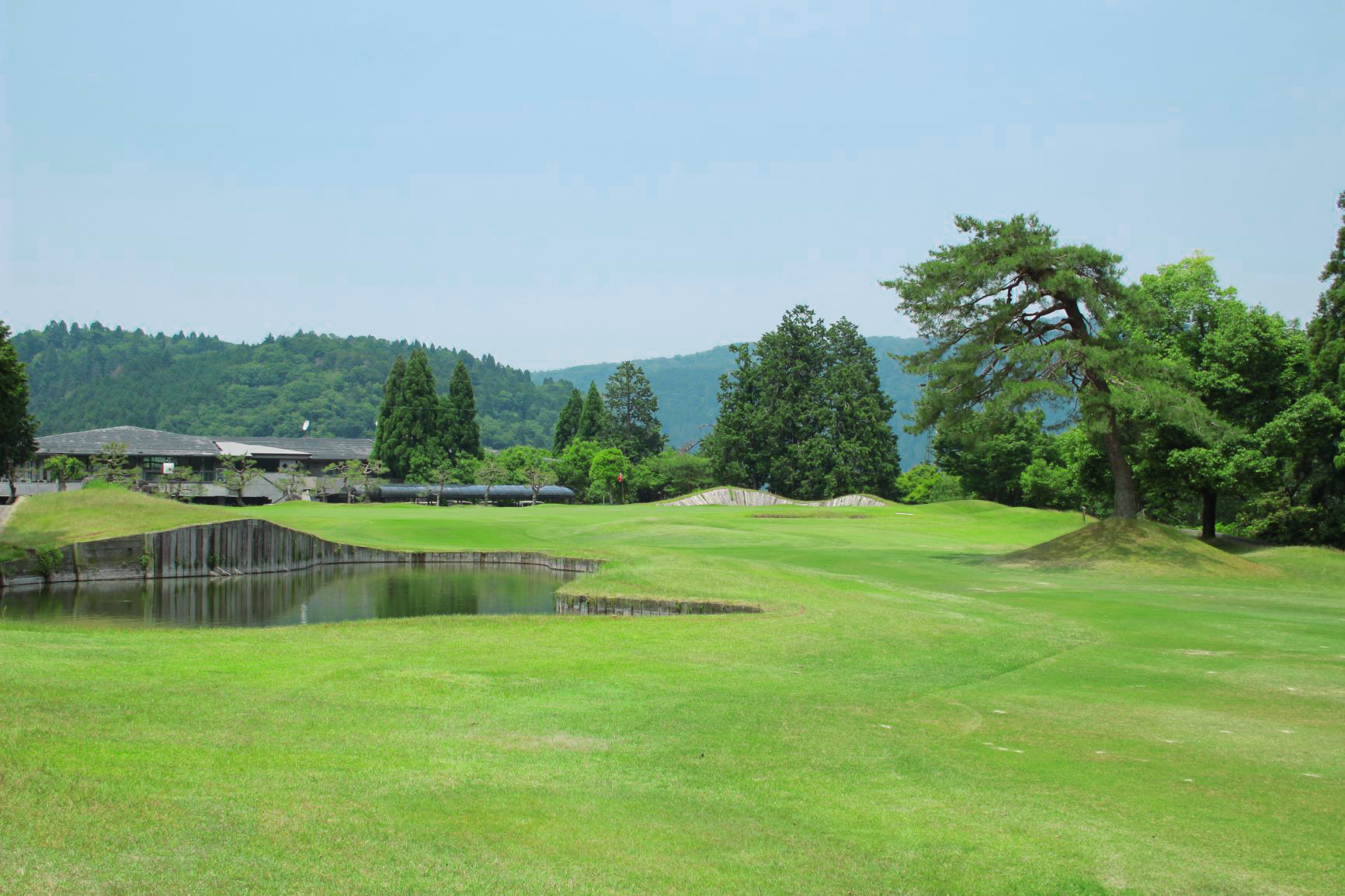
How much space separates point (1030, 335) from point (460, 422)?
8304cm

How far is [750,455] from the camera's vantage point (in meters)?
102

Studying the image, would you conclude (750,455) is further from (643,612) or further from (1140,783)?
(1140,783)

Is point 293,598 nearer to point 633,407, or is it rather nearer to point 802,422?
point 802,422

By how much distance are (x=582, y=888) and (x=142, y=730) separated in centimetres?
461

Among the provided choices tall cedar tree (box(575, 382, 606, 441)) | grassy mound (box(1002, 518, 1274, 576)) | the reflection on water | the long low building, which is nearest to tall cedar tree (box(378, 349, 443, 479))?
the long low building

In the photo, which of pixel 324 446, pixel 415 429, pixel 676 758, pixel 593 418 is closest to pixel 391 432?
pixel 415 429

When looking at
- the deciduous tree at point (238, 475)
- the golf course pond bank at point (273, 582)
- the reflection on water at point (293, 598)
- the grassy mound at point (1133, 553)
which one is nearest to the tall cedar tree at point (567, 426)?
the deciduous tree at point (238, 475)

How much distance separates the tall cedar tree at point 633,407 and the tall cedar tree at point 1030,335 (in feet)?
297

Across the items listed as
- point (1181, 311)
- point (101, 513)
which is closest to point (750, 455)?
point (1181, 311)

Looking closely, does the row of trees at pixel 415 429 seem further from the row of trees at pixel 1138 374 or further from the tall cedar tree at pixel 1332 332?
the tall cedar tree at pixel 1332 332

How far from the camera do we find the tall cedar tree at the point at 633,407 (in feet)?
423

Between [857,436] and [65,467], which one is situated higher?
[857,436]

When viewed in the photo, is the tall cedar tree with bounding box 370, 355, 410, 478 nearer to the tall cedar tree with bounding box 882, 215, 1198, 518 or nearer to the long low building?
the long low building

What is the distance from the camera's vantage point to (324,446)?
12631cm
